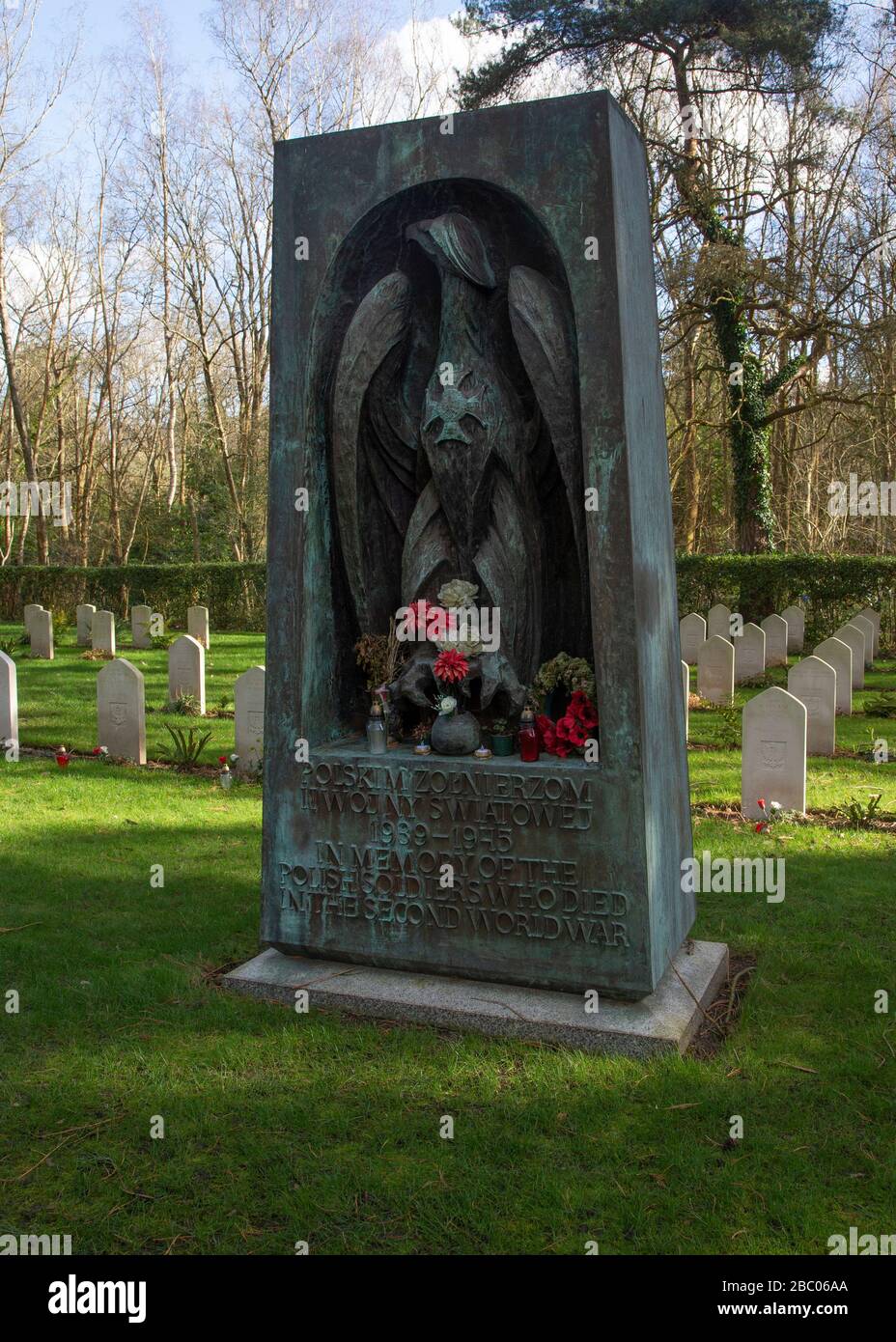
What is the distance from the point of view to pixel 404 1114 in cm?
365

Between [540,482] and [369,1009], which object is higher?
[540,482]

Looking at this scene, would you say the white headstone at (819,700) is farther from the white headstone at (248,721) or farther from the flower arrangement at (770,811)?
the white headstone at (248,721)

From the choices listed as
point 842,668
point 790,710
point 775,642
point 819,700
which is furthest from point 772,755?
point 775,642

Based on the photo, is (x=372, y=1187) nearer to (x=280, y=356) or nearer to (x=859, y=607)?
(x=280, y=356)

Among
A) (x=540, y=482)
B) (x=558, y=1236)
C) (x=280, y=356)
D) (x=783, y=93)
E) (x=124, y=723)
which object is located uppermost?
(x=783, y=93)

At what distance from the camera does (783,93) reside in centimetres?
2128

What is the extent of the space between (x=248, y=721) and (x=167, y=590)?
1780cm

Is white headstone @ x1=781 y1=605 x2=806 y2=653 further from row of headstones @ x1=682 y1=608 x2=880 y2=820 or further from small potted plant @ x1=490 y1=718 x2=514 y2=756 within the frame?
small potted plant @ x1=490 y1=718 x2=514 y2=756

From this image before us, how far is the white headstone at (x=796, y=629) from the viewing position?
19.0m

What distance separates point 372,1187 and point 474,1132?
1.45 ft

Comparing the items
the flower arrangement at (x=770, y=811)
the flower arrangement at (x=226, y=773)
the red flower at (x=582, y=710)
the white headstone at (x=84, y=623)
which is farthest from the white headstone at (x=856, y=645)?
the white headstone at (x=84, y=623)

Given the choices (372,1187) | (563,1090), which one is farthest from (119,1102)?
(563,1090)

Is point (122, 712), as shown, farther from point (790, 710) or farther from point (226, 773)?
point (790, 710)

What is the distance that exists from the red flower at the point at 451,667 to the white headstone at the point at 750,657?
1164cm
